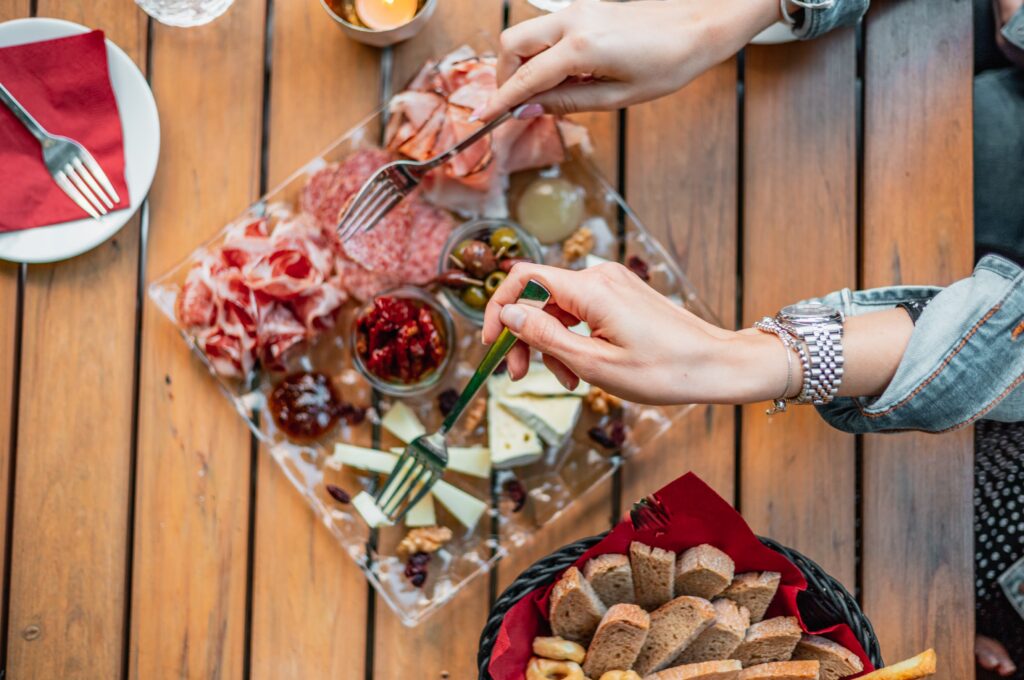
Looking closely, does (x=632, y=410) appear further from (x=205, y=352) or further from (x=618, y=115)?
(x=205, y=352)

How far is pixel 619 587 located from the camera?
101 cm

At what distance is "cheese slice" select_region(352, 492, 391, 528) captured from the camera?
3.69 ft

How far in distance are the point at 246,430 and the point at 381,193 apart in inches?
14.7

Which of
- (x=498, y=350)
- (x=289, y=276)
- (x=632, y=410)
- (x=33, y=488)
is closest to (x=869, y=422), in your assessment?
(x=632, y=410)

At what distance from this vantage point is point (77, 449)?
117 centimetres

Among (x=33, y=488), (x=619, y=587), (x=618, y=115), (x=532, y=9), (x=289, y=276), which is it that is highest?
(x=532, y=9)

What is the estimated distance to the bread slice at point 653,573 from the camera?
38.9 inches

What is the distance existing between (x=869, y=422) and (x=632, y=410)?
0.29m

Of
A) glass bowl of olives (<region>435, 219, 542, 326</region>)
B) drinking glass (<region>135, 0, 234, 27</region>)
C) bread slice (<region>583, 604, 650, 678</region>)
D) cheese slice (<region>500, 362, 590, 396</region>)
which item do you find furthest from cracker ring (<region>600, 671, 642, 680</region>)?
drinking glass (<region>135, 0, 234, 27</region>)

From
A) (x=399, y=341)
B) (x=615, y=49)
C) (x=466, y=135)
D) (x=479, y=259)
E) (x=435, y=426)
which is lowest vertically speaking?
(x=435, y=426)

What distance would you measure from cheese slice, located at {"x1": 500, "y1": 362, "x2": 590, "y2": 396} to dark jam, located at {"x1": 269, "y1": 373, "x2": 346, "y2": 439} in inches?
9.5

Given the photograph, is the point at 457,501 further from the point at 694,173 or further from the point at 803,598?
the point at 694,173

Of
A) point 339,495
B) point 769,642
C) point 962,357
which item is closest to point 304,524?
point 339,495

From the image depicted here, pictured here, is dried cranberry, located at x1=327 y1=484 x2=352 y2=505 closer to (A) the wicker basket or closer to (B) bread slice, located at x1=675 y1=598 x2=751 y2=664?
(A) the wicker basket
